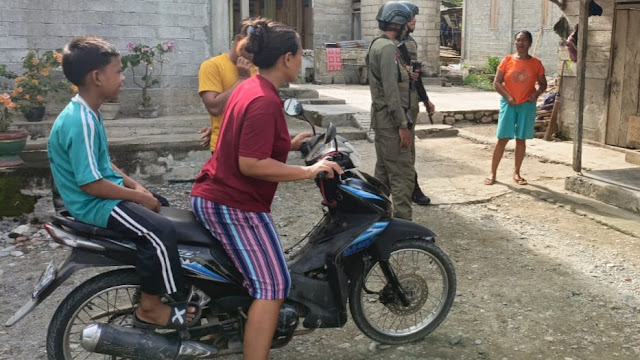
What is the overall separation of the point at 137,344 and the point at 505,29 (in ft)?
73.6

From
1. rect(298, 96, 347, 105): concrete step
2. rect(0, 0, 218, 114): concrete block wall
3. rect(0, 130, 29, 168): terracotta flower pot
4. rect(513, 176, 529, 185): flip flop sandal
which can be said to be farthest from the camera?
rect(298, 96, 347, 105): concrete step

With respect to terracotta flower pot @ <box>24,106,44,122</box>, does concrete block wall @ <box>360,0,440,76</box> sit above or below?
above

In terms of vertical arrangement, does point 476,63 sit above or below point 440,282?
above

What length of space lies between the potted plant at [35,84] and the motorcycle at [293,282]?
4.93m

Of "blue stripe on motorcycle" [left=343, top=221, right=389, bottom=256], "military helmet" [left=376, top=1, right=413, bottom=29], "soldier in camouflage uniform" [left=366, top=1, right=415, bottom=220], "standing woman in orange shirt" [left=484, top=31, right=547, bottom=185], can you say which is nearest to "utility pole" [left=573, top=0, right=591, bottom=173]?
"standing woman in orange shirt" [left=484, top=31, right=547, bottom=185]

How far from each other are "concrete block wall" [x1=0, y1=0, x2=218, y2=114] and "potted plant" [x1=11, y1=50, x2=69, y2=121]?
0.31 metres

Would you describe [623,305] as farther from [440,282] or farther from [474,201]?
[474,201]

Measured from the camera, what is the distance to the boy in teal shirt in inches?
104

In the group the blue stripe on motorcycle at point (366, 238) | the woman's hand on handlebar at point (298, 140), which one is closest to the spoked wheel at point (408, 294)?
the blue stripe on motorcycle at point (366, 238)

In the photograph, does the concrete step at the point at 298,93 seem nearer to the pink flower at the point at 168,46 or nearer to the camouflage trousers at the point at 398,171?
the pink flower at the point at 168,46

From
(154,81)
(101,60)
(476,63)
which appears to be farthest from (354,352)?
(476,63)

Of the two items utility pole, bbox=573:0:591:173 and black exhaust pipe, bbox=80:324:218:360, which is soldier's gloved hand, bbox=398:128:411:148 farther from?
utility pole, bbox=573:0:591:173

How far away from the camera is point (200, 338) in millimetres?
2965

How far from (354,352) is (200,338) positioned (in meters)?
0.91
